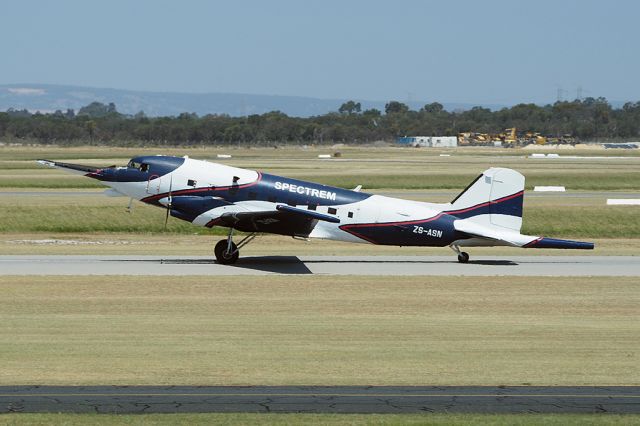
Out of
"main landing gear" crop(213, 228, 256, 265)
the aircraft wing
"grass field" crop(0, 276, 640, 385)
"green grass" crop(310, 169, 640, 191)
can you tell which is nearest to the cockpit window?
the aircraft wing

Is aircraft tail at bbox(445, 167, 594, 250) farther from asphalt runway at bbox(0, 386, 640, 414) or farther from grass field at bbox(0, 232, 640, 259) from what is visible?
asphalt runway at bbox(0, 386, 640, 414)

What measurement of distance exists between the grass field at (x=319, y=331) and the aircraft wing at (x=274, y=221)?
9.75 ft

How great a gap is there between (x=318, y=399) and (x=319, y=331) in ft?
22.9

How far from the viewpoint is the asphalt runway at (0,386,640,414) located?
50.4 ft

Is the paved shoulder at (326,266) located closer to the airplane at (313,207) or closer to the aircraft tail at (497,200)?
the airplane at (313,207)

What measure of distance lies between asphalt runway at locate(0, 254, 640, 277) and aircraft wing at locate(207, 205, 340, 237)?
1199 millimetres

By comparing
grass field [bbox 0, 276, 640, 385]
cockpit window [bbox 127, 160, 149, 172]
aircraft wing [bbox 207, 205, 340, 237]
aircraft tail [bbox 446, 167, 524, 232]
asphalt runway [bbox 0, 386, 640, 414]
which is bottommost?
grass field [bbox 0, 276, 640, 385]

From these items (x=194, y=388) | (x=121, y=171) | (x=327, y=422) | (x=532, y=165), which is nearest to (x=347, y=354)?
(x=194, y=388)

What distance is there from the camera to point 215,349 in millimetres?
20719

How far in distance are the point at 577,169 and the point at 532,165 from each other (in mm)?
9141

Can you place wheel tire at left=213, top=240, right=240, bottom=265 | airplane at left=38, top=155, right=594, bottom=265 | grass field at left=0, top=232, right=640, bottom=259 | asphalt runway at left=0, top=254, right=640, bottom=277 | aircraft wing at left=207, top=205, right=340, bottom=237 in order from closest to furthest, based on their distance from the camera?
asphalt runway at left=0, top=254, right=640, bottom=277 < aircraft wing at left=207, top=205, right=340, bottom=237 < airplane at left=38, top=155, right=594, bottom=265 < wheel tire at left=213, top=240, right=240, bottom=265 < grass field at left=0, top=232, right=640, bottom=259

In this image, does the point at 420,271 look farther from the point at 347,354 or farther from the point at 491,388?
the point at 491,388

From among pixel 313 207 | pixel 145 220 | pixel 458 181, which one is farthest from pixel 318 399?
pixel 458 181

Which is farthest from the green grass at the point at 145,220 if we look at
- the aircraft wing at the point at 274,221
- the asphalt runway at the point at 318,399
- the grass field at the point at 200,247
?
the asphalt runway at the point at 318,399
